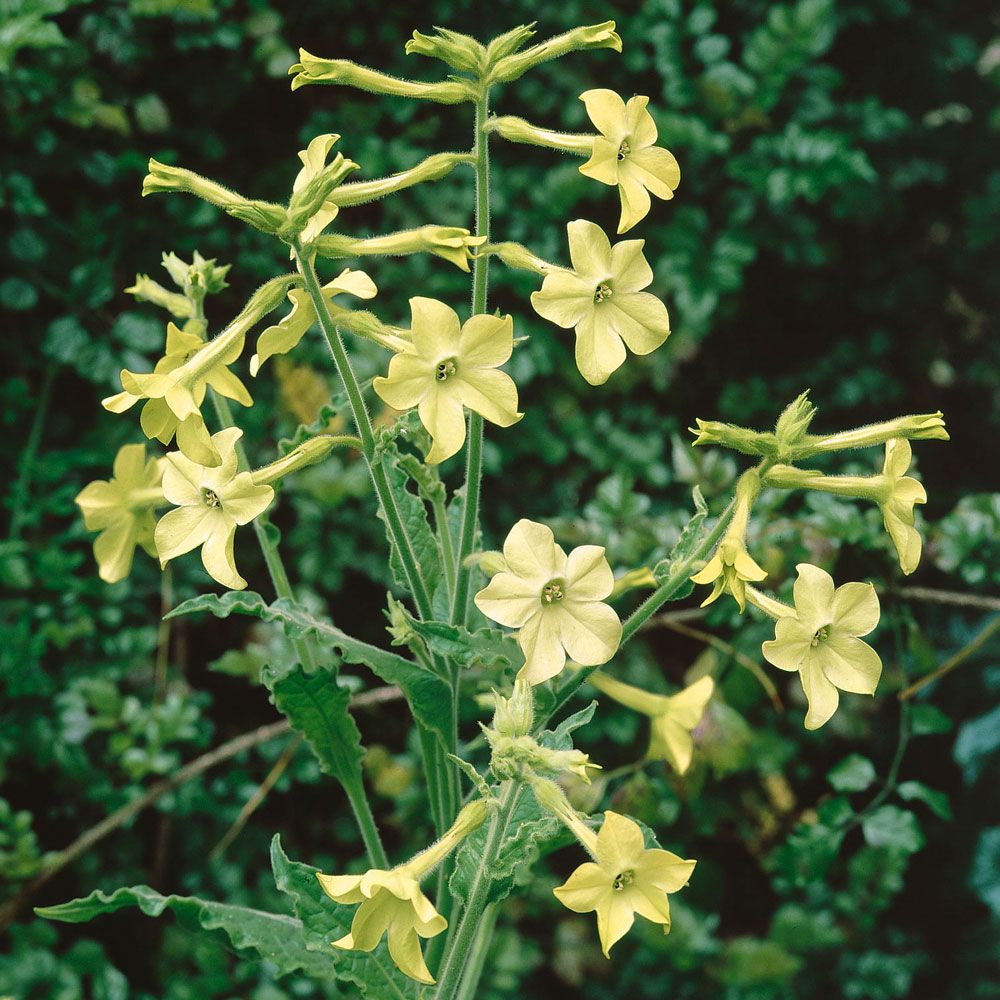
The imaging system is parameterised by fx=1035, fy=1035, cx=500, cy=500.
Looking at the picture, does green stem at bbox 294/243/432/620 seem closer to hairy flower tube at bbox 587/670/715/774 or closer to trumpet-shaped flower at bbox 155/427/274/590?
trumpet-shaped flower at bbox 155/427/274/590

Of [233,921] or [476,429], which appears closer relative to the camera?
[476,429]

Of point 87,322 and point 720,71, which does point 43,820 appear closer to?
point 87,322

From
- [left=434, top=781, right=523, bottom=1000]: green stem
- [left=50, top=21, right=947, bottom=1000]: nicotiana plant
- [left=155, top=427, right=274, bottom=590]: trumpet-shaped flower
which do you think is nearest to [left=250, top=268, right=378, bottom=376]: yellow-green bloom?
[left=50, top=21, right=947, bottom=1000]: nicotiana plant

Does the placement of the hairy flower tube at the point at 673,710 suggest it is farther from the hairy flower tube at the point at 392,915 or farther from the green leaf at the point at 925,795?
the green leaf at the point at 925,795

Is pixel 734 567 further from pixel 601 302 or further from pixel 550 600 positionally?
pixel 601 302

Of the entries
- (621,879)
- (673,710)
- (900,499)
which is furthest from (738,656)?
(621,879)

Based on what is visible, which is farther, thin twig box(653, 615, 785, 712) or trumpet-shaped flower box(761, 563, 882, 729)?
thin twig box(653, 615, 785, 712)

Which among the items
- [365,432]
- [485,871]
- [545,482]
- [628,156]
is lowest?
[545,482]
